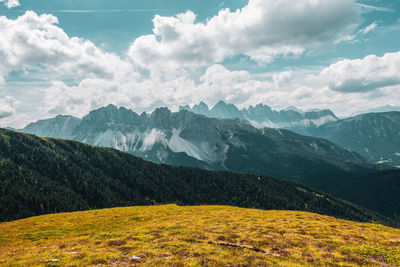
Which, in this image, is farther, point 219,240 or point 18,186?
point 18,186

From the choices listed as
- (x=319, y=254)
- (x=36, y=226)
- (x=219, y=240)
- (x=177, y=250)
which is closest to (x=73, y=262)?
(x=177, y=250)

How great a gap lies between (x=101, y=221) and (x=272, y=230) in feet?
162

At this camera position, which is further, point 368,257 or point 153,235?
point 153,235

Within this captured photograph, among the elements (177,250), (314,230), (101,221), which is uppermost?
(177,250)

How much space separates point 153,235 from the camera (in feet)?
124

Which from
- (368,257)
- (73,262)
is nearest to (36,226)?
(73,262)

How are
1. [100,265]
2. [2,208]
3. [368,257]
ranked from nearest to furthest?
[100,265]
[368,257]
[2,208]

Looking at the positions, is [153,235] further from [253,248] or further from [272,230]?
[272,230]

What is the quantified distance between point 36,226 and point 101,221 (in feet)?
56.2

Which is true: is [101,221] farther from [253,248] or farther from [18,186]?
[18,186]

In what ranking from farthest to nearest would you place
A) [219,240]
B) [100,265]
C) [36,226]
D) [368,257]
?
[36,226] < [219,240] < [368,257] < [100,265]

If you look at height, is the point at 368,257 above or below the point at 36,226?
above

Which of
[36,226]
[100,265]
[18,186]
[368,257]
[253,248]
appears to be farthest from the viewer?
[18,186]

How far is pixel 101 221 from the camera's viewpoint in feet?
203
